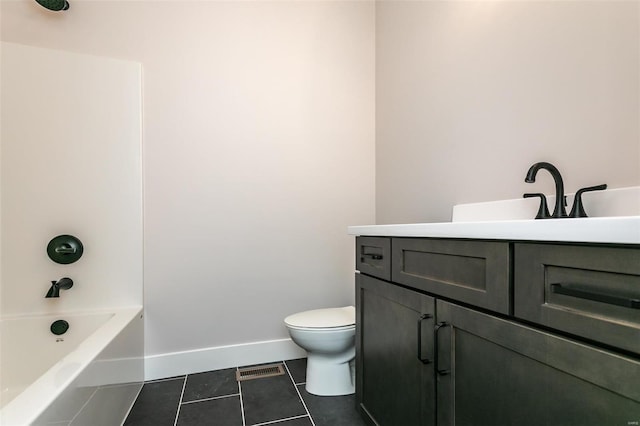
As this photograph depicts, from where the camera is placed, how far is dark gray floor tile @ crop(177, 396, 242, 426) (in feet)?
4.73

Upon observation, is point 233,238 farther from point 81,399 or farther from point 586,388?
point 586,388

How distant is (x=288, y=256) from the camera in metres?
2.13

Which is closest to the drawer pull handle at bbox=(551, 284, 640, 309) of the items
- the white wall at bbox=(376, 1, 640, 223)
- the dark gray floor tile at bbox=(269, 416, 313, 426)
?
the white wall at bbox=(376, 1, 640, 223)

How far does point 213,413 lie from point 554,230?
162 centimetres

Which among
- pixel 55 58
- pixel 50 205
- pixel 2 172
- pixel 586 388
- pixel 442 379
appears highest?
pixel 55 58

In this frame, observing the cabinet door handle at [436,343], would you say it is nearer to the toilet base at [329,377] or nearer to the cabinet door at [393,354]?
the cabinet door at [393,354]

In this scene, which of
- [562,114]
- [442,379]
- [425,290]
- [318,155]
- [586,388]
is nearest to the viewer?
[586,388]

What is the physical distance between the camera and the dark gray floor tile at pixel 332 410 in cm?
143

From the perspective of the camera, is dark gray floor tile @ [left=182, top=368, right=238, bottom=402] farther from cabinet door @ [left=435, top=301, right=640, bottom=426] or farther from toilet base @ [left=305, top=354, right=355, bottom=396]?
cabinet door @ [left=435, top=301, right=640, bottom=426]

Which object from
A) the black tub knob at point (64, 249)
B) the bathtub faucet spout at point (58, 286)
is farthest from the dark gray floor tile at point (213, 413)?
the black tub knob at point (64, 249)

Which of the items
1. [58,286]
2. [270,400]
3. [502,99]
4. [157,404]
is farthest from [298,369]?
[502,99]

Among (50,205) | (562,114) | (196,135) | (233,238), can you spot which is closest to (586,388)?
Answer: (562,114)

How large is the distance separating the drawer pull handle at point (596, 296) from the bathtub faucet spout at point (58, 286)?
2.13m

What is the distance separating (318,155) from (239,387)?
152 centimetres
